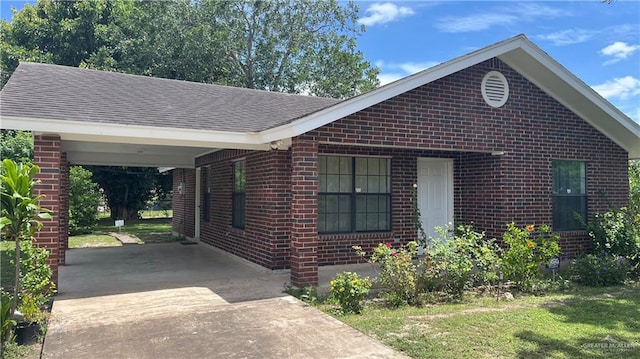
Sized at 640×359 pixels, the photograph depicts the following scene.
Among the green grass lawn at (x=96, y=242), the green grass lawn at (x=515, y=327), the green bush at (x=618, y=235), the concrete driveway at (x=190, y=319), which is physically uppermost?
the green bush at (x=618, y=235)

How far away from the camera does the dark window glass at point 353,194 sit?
9070 millimetres

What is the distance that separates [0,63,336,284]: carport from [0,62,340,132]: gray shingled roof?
0.5 inches

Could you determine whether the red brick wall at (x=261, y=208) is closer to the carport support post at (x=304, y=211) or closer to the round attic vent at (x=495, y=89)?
the carport support post at (x=304, y=211)

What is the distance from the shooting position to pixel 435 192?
34.1ft

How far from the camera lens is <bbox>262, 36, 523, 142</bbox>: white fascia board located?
6.92 m

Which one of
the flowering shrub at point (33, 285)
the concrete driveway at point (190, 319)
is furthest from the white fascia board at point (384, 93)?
the flowering shrub at point (33, 285)

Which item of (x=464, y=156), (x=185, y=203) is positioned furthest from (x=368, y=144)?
(x=185, y=203)

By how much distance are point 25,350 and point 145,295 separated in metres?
2.33

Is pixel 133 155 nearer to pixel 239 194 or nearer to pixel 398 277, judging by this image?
pixel 239 194

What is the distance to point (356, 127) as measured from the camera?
25.0 ft

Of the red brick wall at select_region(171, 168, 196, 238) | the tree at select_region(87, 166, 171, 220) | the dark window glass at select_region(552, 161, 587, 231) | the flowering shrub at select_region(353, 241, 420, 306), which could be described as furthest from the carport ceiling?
the tree at select_region(87, 166, 171, 220)

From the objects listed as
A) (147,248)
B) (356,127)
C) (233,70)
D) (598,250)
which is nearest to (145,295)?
(356,127)

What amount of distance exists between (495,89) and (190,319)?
6.84 m

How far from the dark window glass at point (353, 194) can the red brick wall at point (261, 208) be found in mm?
743
